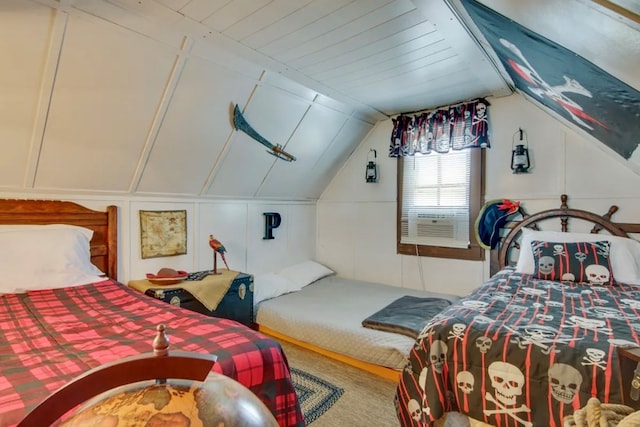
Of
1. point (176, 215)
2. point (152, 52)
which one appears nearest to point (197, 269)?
point (176, 215)

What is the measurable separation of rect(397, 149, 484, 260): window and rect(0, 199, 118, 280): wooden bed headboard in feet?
8.87

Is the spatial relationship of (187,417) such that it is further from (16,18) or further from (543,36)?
(16,18)

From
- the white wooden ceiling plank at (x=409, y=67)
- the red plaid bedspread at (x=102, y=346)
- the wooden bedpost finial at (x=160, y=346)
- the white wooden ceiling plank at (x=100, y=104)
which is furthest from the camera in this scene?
the white wooden ceiling plank at (x=409, y=67)

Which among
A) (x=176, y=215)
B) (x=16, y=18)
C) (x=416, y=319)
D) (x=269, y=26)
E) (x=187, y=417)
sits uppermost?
(x=269, y=26)

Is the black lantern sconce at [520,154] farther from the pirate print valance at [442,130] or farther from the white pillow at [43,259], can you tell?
the white pillow at [43,259]

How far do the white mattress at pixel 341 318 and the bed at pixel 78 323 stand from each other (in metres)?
1.09

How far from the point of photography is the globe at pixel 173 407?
0.52 meters

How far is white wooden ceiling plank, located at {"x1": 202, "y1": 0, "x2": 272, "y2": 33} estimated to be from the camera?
1726 millimetres

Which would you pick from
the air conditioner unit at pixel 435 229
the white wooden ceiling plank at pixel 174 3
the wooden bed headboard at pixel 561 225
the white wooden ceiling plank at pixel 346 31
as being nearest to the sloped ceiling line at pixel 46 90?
the white wooden ceiling plank at pixel 174 3

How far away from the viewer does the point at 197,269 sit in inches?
124

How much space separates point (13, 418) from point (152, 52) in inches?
75.2

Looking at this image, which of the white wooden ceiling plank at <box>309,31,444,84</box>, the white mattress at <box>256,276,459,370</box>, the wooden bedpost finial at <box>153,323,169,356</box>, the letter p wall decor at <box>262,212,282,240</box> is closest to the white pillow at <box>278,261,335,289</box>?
the white mattress at <box>256,276,459,370</box>

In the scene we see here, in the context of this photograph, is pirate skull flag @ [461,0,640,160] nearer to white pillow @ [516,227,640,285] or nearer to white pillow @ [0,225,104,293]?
white pillow @ [516,227,640,285]

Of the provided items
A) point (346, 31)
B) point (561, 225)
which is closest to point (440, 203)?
point (561, 225)
